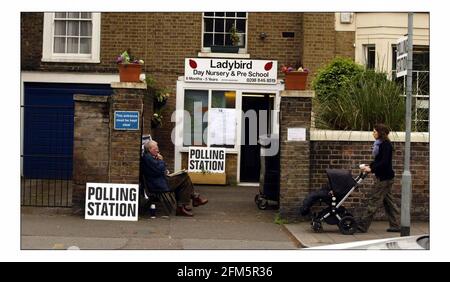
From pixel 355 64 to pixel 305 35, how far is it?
1.65m

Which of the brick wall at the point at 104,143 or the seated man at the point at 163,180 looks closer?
the seated man at the point at 163,180

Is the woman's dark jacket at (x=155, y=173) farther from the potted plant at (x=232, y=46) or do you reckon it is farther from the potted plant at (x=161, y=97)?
the potted plant at (x=232, y=46)

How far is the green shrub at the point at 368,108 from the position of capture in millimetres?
12984

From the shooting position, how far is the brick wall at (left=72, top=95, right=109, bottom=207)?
508 inches

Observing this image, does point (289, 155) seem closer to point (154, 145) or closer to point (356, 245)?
point (154, 145)

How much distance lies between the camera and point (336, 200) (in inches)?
458

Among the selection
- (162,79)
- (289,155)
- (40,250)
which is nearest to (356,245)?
(40,250)

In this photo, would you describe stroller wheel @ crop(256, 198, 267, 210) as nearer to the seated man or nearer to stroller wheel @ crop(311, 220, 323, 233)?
the seated man

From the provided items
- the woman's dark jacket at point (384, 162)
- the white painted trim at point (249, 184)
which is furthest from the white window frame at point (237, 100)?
the woman's dark jacket at point (384, 162)

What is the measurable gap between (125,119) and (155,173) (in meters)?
1.11

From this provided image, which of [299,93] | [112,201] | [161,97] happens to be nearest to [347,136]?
[299,93]

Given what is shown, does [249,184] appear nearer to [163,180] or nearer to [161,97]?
[161,97]

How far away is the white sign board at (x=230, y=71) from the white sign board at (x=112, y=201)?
5808mm

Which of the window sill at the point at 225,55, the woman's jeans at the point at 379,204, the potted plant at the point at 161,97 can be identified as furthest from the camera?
the window sill at the point at 225,55
